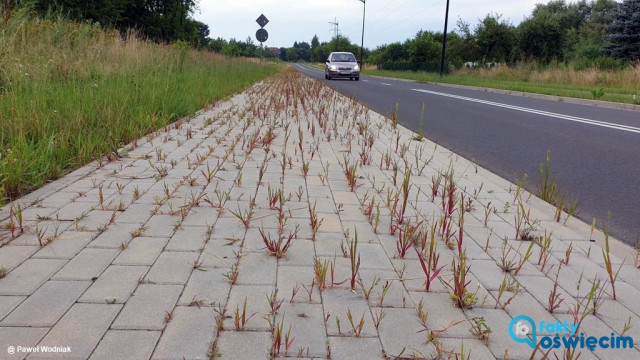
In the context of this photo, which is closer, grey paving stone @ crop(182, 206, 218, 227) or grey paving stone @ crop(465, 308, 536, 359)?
grey paving stone @ crop(465, 308, 536, 359)

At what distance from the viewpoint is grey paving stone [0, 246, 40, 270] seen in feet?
8.30

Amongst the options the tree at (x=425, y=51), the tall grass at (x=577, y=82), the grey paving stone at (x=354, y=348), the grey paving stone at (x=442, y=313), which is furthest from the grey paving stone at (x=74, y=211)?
the tree at (x=425, y=51)

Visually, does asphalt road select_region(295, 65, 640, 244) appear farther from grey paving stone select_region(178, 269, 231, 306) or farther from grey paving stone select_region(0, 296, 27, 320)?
grey paving stone select_region(0, 296, 27, 320)

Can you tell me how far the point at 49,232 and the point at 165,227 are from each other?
0.74 metres

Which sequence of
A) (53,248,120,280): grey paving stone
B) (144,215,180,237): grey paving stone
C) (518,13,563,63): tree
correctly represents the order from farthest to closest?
(518,13,563,63): tree
(144,215,180,237): grey paving stone
(53,248,120,280): grey paving stone

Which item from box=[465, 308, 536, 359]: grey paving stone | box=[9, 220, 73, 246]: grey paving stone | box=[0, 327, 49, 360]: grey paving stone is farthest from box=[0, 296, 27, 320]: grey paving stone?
box=[465, 308, 536, 359]: grey paving stone

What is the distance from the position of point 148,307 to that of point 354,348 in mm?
1006

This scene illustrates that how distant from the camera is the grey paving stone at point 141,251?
2.64 meters

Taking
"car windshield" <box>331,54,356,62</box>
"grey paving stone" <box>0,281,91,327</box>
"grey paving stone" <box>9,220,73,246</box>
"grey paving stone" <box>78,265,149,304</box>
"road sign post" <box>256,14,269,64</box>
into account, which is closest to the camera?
"grey paving stone" <box>0,281,91,327</box>

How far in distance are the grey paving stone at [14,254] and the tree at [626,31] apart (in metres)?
38.4

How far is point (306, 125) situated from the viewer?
847cm

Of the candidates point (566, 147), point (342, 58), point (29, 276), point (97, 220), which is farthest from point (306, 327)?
point (342, 58)

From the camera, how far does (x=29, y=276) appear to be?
2.40 metres

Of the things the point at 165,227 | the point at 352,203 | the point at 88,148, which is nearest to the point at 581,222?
the point at 352,203
